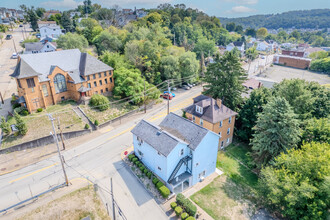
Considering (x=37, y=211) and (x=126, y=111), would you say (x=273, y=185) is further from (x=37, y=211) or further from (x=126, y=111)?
(x=126, y=111)

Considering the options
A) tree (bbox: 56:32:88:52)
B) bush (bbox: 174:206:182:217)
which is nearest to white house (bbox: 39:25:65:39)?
tree (bbox: 56:32:88:52)

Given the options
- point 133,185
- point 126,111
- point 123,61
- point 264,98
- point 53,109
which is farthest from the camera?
point 123,61

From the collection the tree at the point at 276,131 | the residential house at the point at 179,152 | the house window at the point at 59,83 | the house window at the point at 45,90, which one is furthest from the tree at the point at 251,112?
the house window at the point at 45,90

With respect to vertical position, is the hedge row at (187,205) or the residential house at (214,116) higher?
the residential house at (214,116)

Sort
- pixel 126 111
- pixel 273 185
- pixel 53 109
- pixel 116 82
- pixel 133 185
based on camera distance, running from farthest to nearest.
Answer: pixel 116 82 < pixel 126 111 < pixel 53 109 < pixel 133 185 < pixel 273 185

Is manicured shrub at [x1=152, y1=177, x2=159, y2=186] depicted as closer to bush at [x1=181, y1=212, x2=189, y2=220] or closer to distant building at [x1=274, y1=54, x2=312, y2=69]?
bush at [x1=181, y1=212, x2=189, y2=220]

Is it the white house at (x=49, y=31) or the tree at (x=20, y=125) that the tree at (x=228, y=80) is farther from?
the white house at (x=49, y=31)

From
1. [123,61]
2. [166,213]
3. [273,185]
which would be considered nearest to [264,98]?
[273,185]

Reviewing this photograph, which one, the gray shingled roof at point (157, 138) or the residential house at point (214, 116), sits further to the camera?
the residential house at point (214, 116)
